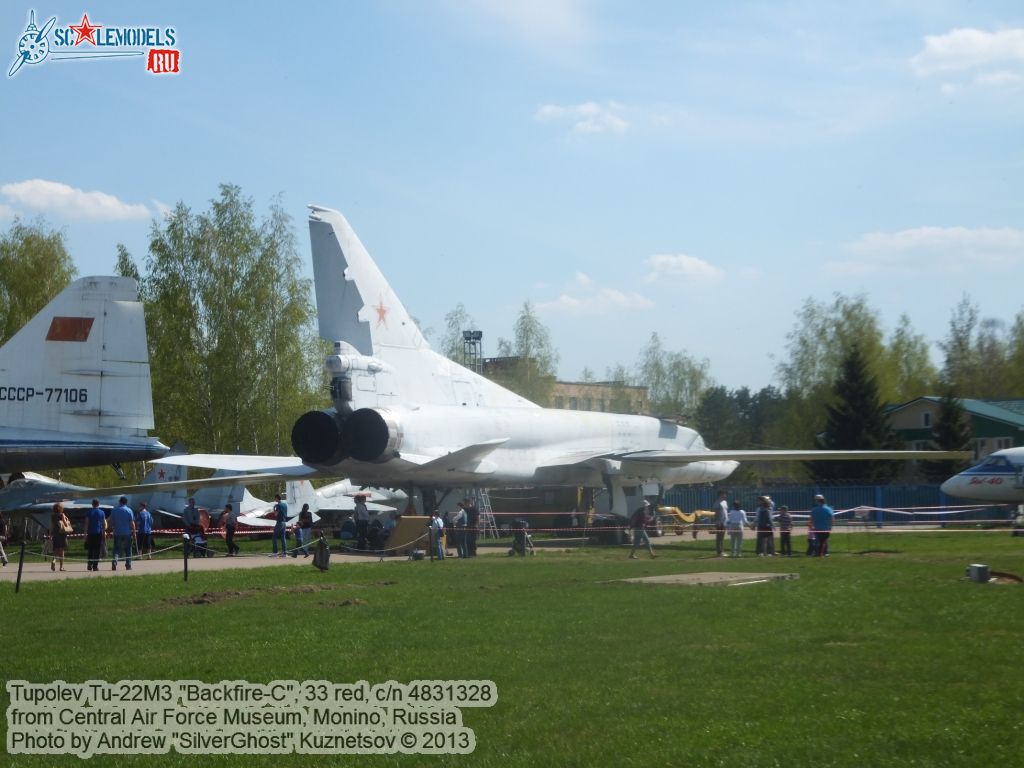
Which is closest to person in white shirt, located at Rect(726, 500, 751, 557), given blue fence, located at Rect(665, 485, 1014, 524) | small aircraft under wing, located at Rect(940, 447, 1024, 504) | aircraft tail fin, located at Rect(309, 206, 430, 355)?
aircraft tail fin, located at Rect(309, 206, 430, 355)

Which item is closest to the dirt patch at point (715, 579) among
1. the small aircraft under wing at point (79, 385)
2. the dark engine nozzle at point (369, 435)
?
the dark engine nozzle at point (369, 435)

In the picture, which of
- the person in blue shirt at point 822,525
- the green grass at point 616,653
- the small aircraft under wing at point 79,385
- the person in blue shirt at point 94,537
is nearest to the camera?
the green grass at point 616,653

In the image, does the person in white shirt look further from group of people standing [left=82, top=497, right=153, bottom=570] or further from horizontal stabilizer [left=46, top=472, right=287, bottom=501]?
group of people standing [left=82, top=497, right=153, bottom=570]

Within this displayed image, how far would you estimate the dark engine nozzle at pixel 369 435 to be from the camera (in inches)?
1115

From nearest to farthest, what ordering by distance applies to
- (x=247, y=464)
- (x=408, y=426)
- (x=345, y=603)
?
(x=345, y=603) → (x=408, y=426) → (x=247, y=464)

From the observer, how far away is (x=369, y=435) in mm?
28391

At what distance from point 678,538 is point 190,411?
79.1ft

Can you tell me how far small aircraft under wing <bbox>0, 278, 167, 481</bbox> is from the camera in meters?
24.8

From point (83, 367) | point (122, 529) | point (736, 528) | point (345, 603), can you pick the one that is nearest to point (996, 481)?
point (736, 528)

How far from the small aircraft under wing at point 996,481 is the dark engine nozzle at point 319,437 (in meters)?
20.5

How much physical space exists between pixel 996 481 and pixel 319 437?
71.2 ft

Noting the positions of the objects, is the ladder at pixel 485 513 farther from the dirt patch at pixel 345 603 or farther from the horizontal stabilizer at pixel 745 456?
the dirt patch at pixel 345 603

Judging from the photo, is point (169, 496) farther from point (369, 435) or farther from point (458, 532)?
point (458, 532)

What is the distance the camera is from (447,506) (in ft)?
116
